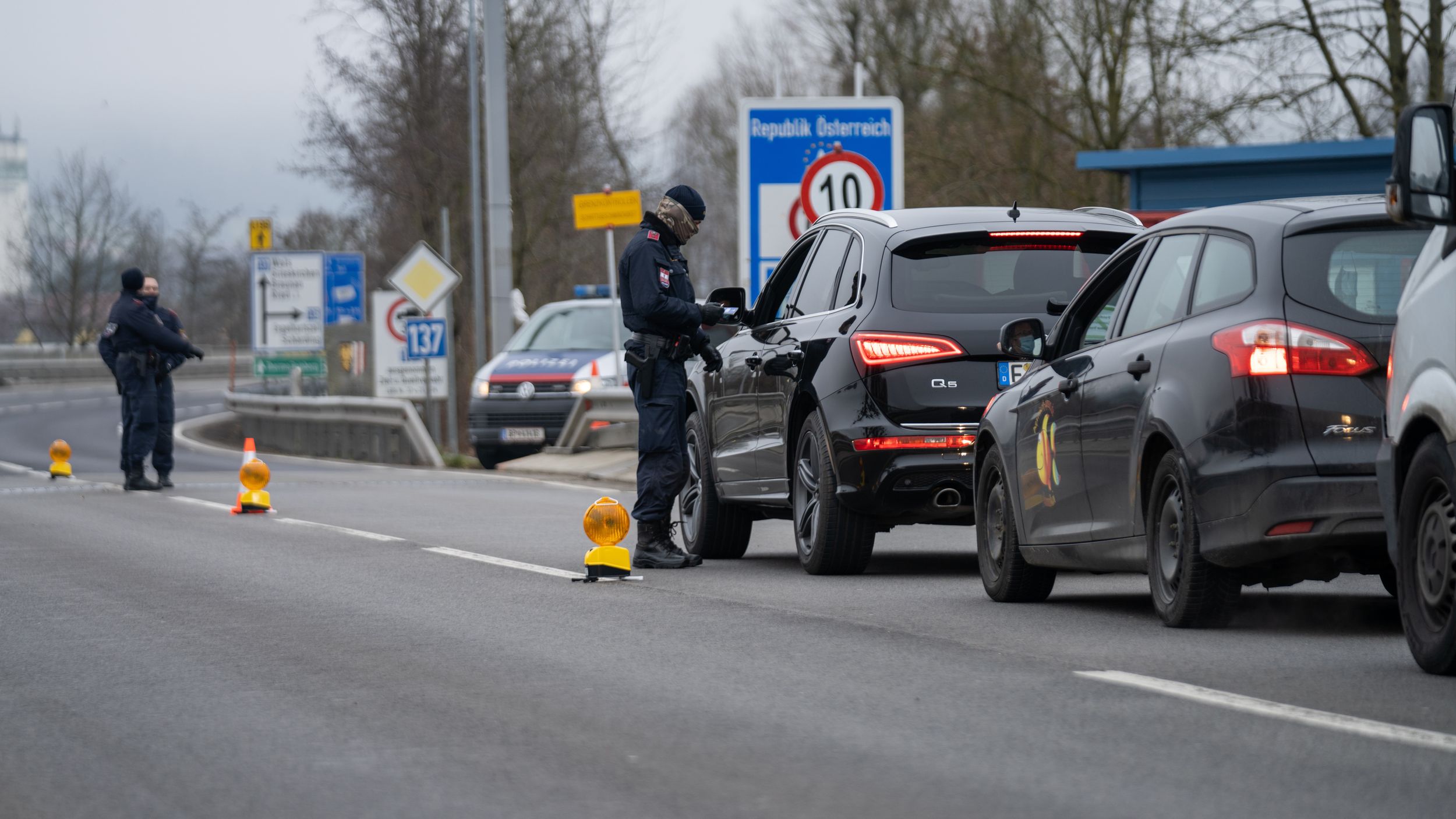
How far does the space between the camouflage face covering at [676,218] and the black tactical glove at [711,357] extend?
582 millimetres

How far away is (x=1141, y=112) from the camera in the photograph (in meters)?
34.1

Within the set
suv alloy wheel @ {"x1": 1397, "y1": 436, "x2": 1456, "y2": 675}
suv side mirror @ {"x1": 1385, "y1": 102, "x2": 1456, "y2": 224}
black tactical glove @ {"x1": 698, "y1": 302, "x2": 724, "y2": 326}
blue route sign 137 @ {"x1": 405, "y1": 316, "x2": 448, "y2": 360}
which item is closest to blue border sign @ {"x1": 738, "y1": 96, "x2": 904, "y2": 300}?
black tactical glove @ {"x1": 698, "y1": 302, "x2": 724, "y2": 326}

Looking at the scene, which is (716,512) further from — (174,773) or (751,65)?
(751,65)

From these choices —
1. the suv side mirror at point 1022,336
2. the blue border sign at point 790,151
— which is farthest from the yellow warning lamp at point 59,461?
the suv side mirror at point 1022,336

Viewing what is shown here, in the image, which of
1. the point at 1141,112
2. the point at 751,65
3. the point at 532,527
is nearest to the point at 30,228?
the point at 751,65

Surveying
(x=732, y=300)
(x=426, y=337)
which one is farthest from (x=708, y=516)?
(x=426, y=337)

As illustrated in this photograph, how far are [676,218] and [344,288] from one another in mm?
31226

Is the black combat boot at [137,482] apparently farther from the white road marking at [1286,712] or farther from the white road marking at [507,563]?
the white road marking at [1286,712]

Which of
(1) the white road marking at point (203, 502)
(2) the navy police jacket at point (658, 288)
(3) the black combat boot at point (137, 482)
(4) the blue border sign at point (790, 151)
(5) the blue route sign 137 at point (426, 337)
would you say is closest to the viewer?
(2) the navy police jacket at point (658, 288)

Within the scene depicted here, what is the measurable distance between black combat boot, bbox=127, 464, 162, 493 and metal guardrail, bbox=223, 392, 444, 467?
679cm

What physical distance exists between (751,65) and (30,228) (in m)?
54.6

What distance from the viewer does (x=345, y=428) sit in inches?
1161

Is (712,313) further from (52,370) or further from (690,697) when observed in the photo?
(52,370)

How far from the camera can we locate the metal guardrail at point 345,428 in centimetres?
2669
